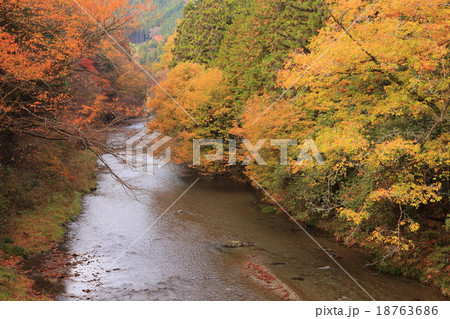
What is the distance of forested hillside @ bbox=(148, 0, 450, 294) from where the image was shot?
467 inches

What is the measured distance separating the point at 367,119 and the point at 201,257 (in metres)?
8.54

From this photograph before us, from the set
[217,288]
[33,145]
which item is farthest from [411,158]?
[33,145]

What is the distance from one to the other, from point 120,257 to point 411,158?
11.7m

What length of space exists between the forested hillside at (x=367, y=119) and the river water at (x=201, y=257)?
4.70 ft

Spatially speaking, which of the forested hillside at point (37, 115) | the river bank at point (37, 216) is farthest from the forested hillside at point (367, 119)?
the river bank at point (37, 216)

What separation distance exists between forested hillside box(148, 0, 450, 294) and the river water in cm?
143

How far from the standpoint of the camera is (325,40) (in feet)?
50.2

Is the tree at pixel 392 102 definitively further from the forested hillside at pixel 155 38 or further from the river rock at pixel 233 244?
the forested hillside at pixel 155 38

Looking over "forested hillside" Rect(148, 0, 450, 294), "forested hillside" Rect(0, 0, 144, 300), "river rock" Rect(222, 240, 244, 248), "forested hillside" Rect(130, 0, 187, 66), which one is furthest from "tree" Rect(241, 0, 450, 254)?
"forested hillside" Rect(130, 0, 187, 66)

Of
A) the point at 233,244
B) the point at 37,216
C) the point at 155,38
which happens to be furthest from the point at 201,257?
the point at 155,38

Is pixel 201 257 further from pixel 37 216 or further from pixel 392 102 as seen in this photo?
pixel 392 102

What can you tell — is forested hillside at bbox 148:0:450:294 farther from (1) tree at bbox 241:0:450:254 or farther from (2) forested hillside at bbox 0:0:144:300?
(2) forested hillside at bbox 0:0:144:300

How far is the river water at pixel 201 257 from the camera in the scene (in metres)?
12.6

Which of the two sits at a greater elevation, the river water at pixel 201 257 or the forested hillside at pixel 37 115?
the forested hillside at pixel 37 115
